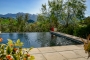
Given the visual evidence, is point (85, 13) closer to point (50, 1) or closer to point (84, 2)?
point (84, 2)

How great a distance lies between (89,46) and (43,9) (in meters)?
20.8

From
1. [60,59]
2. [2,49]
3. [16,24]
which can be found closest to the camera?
[2,49]

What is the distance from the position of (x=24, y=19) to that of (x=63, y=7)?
626cm

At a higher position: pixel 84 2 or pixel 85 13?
pixel 84 2

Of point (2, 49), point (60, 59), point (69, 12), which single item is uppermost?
point (69, 12)

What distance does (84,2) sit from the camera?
2011 cm

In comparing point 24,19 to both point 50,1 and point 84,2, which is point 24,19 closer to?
point 50,1

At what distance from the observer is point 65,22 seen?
20.7m

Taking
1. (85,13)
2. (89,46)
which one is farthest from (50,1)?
(89,46)

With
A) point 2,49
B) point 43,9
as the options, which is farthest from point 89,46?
point 43,9

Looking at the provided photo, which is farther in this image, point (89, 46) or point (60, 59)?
point (60, 59)

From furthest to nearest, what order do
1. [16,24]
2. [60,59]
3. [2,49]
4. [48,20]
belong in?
[48,20]
[16,24]
[60,59]
[2,49]

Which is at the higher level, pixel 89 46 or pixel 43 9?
pixel 43 9

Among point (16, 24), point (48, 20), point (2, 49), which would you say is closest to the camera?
point (2, 49)
